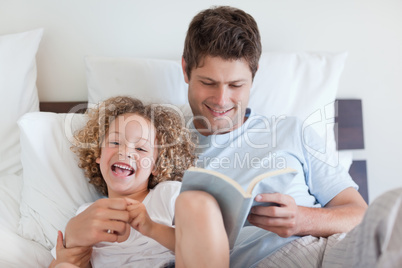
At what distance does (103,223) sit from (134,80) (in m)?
0.78

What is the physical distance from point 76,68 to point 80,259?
1.00m

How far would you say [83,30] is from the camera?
77.5 inches

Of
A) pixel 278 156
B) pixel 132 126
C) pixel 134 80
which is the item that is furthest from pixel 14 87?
pixel 278 156

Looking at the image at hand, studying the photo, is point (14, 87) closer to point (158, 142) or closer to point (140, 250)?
point (158, 142)

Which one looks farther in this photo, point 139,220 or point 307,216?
point 307,216

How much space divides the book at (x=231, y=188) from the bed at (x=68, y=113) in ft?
2.13

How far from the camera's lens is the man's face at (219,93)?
4.91ft

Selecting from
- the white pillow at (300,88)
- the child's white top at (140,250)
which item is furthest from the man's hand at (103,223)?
the white pillow at (300,88)

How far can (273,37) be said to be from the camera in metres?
2.10

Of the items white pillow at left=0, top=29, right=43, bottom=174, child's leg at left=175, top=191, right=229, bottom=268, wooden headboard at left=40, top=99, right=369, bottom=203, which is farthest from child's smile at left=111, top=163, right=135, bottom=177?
wooden headboard at left=40, top=99, right=369, bottom=203

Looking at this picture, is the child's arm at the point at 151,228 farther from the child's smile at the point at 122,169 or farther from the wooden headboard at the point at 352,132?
the wooden headboard at the point at 352,132

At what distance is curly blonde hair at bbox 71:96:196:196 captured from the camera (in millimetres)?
1561

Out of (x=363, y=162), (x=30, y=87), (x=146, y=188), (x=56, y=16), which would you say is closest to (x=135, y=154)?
(x=146, y=188)

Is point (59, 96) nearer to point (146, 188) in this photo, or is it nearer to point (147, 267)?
point (146, 188)
